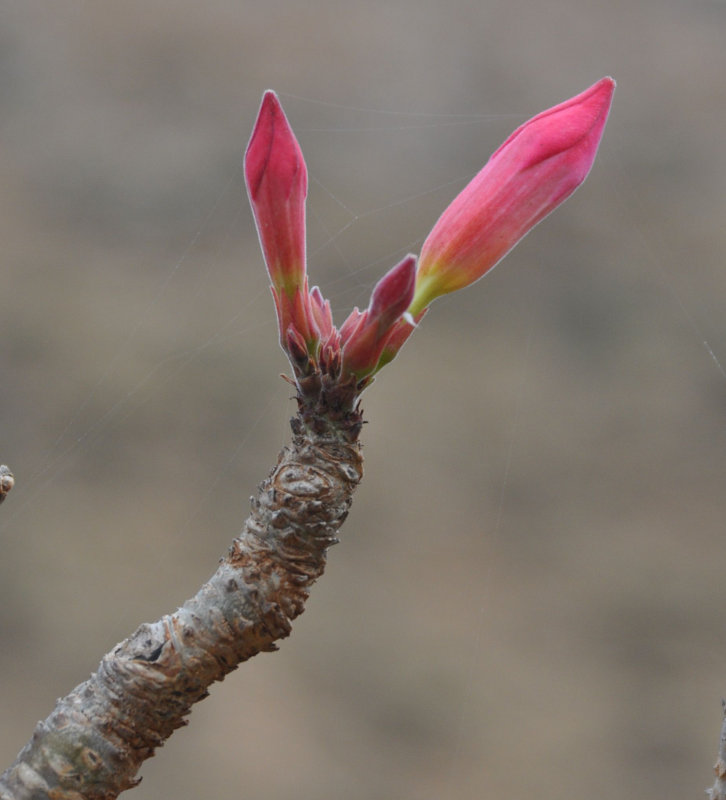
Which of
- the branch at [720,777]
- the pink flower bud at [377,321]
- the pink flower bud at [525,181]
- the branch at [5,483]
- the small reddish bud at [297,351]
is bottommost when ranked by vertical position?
the branch at [5,483]

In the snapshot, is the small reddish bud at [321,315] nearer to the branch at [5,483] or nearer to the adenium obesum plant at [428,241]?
the adenium obesum plant at [428,241]

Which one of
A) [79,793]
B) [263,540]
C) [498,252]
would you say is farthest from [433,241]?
[79,793]

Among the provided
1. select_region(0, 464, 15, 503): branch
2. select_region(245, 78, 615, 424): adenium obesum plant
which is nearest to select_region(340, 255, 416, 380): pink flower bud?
select_region(245, 78, 615, 424): adenium obesum plant

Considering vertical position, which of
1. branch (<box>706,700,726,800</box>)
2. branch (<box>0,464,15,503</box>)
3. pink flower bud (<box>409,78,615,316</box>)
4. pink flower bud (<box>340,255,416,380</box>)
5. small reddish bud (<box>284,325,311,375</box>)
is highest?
pink flower bud (<box>409,78,615,316</box>)

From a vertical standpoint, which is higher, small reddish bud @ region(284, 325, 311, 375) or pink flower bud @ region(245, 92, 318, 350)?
pink flower bud @ region(245, 92, 318, 350)

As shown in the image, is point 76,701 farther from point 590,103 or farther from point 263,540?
point 590,103

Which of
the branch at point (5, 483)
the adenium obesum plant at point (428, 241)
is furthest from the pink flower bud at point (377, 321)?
the branch at point (5, 483)

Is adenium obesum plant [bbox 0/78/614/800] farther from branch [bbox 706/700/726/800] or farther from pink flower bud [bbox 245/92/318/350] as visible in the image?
branch [bbox 706/700/726/800]
